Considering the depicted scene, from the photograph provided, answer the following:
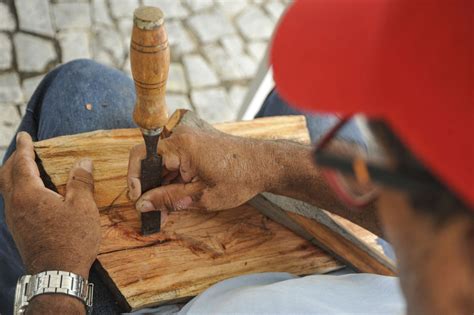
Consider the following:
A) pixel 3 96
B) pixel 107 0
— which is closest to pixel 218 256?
pixel 3 96

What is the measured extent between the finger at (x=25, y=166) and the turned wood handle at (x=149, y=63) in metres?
0.28

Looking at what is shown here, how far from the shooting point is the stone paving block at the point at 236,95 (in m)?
2.79

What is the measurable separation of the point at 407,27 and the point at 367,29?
5 centimetres

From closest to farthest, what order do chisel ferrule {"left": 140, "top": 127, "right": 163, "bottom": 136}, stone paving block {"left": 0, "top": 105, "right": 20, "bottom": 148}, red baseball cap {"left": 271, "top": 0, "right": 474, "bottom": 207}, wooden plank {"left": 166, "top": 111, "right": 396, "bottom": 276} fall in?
red baseball cap {"left": 271, "top": 0, "right": 474, "bottom": 207} < chisel ferrule {"left": 140, "top": 127, "right": 163, "bottom": 136} < wooden plank {"left": 166, "top": 111, "right": 396, "bottom": 276} < stone paving block {"left": 0, "top": 105, "right": 20, "bottom": 148}

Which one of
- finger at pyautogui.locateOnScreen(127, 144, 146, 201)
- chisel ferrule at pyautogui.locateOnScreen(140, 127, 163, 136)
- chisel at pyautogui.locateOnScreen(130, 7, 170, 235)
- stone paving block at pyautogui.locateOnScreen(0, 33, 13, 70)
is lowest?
stone paving block at pyautogui.locateOnScreen(0, 33, 13, 70)

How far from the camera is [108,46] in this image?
2.73 metres

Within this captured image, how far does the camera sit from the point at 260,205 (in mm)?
1486

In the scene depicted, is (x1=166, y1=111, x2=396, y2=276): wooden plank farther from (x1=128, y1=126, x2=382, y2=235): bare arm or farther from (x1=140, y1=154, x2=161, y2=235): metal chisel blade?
(x1=140, y1=154, x2=161, y2=235): metal chisel blade

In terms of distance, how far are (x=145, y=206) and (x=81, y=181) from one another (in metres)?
0.15

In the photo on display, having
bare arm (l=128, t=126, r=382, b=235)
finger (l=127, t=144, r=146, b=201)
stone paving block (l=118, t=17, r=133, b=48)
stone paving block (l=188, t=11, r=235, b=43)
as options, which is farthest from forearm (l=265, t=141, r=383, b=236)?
stone paving block (l=188, t=11, r=235, b=43)

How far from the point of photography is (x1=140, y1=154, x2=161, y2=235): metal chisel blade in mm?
1304

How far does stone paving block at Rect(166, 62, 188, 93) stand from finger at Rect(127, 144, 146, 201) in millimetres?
1403

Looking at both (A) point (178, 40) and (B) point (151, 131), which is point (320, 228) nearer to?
(B) point (151, 131)

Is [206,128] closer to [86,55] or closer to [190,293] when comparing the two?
[190,293]
